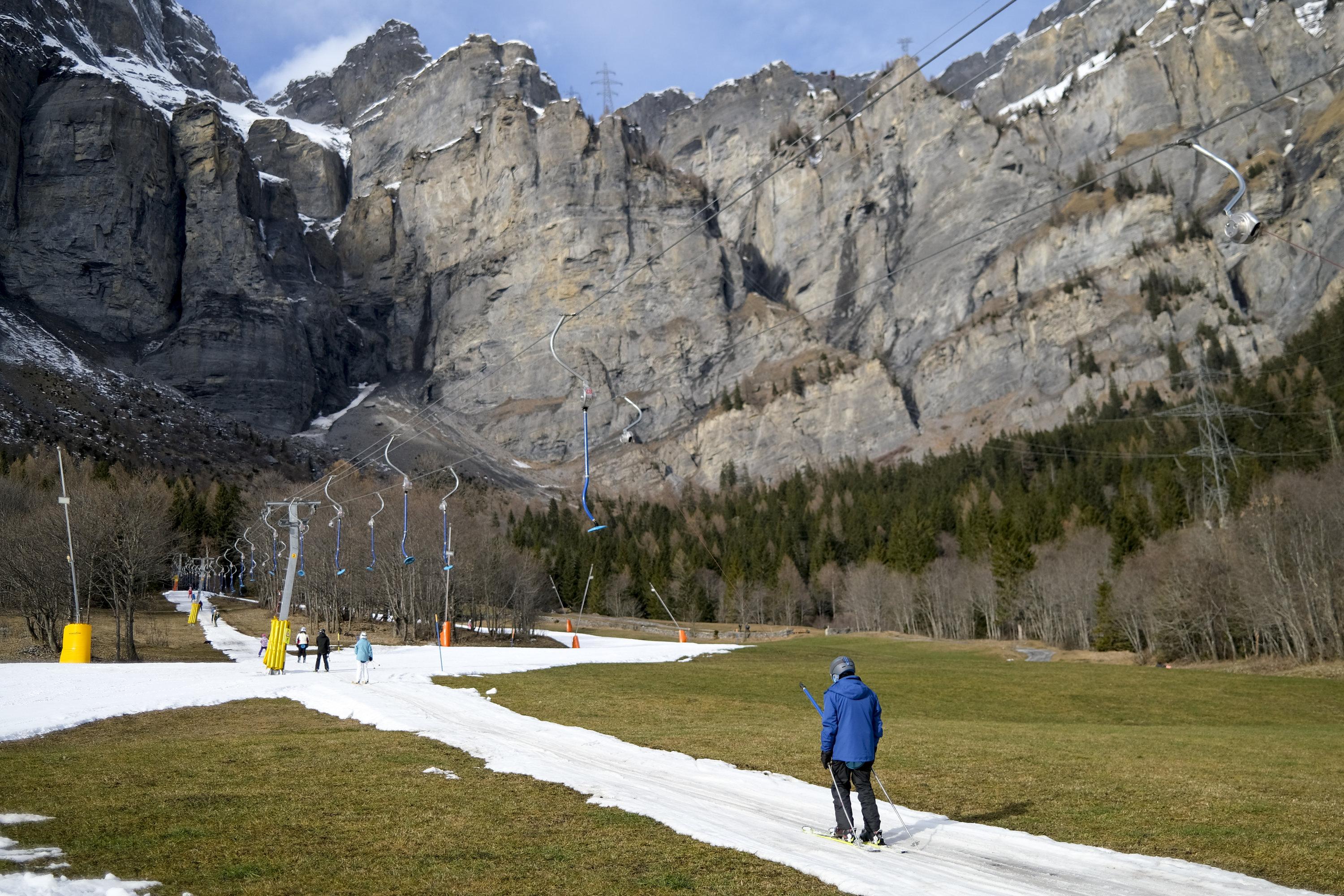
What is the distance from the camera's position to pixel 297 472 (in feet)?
610

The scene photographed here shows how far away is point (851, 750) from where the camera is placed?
11656mm

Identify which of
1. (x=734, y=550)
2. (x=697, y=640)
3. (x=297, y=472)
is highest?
(x=297, y=472)

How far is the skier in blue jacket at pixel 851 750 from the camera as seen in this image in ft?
37.9

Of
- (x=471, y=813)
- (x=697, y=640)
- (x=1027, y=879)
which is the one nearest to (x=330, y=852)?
(x=471, y=813)

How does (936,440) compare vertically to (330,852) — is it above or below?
above

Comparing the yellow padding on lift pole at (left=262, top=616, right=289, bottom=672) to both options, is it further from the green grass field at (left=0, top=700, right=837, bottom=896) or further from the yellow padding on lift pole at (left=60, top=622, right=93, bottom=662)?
the green grass field at (left=0, top=700, right=837, bottom=896)

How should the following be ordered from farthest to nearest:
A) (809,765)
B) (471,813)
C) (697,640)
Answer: (697,640) < (809,765) < (471,813)

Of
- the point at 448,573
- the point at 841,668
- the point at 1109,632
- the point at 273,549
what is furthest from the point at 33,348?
the point at 841,668

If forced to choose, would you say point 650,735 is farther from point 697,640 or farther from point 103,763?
point 697,640

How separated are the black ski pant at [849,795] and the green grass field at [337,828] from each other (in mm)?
1649

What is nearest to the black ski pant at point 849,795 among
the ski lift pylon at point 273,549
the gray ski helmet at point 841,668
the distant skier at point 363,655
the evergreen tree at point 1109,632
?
the gray ski helmet at point 841,668

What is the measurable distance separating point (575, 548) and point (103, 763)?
124 meters

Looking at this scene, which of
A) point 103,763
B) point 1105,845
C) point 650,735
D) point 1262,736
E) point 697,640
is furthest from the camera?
point 697,640

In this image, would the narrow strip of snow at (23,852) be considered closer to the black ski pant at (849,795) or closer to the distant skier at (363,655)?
the black ski pant at (849,795)
